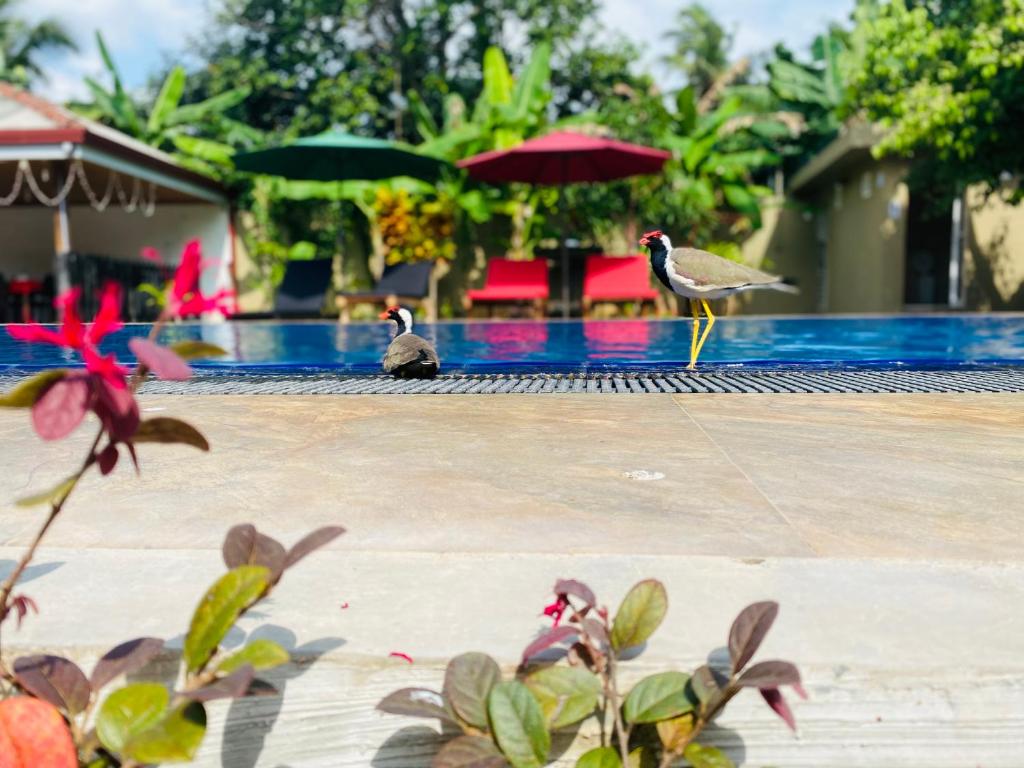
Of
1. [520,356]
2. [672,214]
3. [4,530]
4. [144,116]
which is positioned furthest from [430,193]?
[4,530]

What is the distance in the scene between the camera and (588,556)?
1451 millimetres

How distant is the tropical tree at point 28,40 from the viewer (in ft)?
70.2

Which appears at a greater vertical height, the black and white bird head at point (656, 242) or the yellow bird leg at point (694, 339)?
the black and white bird head at point (656, 242)

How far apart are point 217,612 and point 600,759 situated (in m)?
0.46

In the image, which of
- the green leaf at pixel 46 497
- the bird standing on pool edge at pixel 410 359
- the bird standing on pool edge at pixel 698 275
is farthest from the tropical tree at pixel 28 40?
the green leaf at pixel 46 497

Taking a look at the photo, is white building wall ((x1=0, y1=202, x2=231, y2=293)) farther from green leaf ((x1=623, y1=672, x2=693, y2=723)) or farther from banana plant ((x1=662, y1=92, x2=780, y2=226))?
green leaf ((x1=623, y1=672, x2=693, y2=723))

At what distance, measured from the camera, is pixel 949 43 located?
32.1 ft

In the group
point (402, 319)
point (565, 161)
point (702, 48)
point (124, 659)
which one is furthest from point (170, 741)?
point (702, 48)

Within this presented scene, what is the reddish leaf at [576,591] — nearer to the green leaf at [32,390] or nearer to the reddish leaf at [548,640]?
the reddish leaf at [548,640]

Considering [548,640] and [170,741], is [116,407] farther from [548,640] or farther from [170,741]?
[548,640]

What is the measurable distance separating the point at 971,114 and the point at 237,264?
11518mm

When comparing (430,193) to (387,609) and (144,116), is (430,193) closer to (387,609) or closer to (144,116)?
(144,116)

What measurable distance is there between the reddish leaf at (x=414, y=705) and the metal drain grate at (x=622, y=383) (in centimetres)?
310

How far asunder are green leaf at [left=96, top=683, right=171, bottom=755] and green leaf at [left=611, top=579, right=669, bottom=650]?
0.52m
